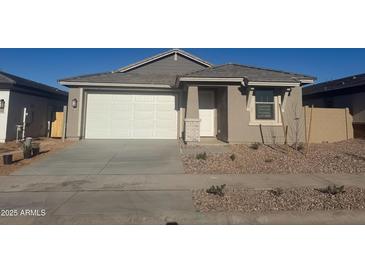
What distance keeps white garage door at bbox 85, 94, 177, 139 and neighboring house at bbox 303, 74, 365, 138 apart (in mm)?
10334

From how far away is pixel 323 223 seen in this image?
3.78 meters

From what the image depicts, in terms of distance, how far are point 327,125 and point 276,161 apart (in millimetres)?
6690

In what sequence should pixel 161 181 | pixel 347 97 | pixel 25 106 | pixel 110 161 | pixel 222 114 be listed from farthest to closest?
pixel 347 97, pixel 25 106, pixel 222 114, pixel 110 161, pixel 161 181

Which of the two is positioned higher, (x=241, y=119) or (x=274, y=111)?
(x=274, y=111)

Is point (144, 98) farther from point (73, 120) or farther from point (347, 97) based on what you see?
point (347, 97)

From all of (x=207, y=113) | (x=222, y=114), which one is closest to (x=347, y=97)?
(x=222, y=114)

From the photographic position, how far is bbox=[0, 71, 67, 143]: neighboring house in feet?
40.6

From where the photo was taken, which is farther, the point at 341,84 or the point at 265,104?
the point at 341,84

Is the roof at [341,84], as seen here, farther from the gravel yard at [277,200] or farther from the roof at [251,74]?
the gravel yard at [277,200]

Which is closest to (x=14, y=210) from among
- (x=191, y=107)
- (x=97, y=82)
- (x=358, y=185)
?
(x=358, y=185)

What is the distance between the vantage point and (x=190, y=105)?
11.4 metres

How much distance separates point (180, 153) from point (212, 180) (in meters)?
3.46

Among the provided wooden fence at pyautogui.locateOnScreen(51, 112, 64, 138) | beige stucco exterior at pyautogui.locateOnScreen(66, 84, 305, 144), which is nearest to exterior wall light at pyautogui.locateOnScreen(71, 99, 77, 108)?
wooden fence at pyautogui.locateOnScreen(51, 112, 64, 138)

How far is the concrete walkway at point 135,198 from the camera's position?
3.88 meters
